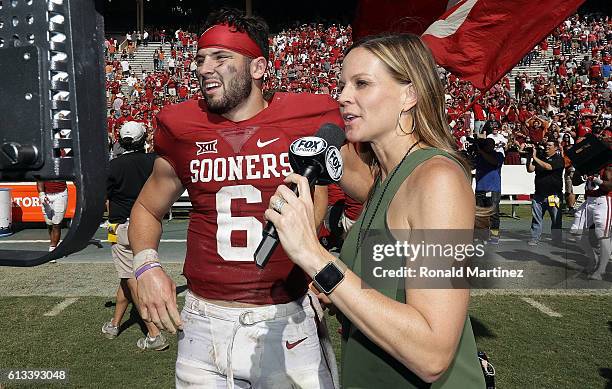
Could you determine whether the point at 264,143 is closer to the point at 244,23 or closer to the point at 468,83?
the point at 244,23

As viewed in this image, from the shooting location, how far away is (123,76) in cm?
3072

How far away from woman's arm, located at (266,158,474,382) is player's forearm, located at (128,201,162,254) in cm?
154

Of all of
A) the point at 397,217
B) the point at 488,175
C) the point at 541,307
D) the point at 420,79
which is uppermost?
the point at 420,79

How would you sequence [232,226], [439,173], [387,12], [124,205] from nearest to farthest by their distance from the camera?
[439,173] < [232,226] < [124,205] < [387,12]

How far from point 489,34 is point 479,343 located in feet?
12.0

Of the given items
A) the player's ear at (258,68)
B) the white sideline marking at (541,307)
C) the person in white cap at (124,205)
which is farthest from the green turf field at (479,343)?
the player's ear at (258,68)

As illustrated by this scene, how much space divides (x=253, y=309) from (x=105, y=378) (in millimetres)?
2794

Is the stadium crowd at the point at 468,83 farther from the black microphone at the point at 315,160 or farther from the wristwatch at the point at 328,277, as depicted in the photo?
the wristwatch at the point at 328,277

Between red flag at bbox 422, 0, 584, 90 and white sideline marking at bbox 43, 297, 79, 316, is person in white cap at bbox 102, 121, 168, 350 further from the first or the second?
red flag at bbox 422, 0, 584, 90

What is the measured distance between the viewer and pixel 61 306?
6.94 m

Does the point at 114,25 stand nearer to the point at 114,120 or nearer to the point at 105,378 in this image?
the point at 114,120

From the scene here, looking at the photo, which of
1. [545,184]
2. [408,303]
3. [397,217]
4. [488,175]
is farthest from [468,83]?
[408,303]

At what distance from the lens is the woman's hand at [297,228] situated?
148 centimetres

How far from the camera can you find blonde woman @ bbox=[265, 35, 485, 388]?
1.49 metres
